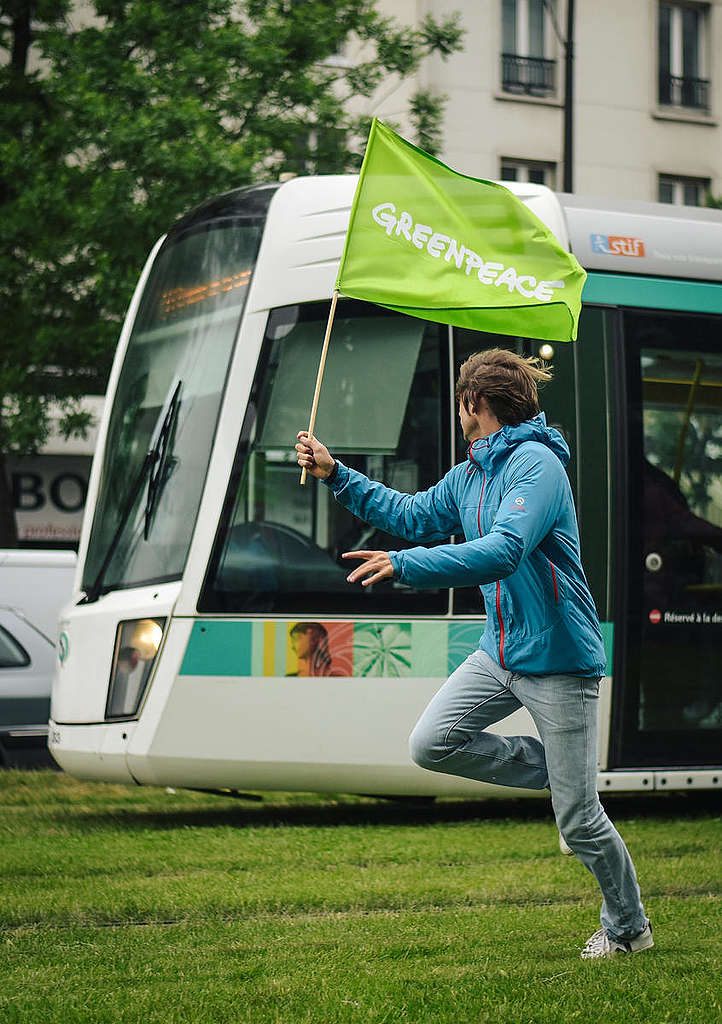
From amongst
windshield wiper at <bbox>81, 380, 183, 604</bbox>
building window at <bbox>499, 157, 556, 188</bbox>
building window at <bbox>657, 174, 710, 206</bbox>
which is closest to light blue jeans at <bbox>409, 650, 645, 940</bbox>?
windshield wiper at <bbox>81, 380, 183, 604</bbox>

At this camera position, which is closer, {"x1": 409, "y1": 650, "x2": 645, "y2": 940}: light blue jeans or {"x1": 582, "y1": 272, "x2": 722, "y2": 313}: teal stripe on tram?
{"x1": 409, "y1": 650, "x2": 645, "y2": 940}: light blue jeans

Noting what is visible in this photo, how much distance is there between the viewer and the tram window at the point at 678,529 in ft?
27.1

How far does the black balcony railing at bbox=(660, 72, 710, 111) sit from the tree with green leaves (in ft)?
33.4

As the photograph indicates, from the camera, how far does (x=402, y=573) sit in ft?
14.4

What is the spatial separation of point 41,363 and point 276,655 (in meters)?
9.44

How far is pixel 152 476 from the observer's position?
8.23m

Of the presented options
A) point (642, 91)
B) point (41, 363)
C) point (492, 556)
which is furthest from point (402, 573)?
point (642, 91)

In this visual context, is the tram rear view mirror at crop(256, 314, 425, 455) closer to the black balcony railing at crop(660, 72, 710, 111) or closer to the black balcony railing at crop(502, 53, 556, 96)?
the black balcony railing at crop(502, 53, 556, 96)

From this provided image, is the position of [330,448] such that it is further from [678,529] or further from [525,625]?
[525,625]

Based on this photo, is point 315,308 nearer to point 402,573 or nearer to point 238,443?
point 238,443

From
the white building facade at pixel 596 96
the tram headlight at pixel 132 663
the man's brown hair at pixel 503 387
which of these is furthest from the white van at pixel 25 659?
the white building facade at pixel 596 96

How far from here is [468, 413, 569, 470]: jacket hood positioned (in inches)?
188

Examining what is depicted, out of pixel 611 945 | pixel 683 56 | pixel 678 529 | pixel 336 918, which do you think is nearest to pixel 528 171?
pixel 683 56

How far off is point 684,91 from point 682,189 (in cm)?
172
